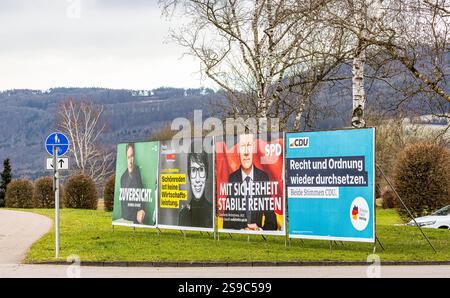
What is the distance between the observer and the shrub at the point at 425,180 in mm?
44750

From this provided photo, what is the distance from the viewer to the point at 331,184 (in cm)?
2317

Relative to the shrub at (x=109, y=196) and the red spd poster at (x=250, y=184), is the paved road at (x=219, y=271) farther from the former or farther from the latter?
the shrub at (x=109, y=196)

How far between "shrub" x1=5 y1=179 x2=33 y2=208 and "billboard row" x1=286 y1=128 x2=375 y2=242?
153ft

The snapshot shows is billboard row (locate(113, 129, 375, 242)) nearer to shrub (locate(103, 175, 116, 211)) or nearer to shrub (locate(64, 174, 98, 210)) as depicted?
shrub (locate(103, 175, 116, 211))

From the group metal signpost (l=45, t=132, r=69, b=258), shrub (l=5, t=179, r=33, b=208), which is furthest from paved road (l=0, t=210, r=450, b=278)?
shrub (l=5, t=179, r=33, b=208)

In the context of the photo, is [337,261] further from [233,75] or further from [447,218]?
[233,75]

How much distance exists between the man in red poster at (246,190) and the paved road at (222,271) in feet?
16.7

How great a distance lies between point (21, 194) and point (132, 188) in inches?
1559

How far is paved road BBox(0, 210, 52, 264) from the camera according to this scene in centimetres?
2297

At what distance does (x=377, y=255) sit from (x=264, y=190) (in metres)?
4.41

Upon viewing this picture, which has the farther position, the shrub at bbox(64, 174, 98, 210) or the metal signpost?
the shrub at bbox(64, 174, 98, 210)
